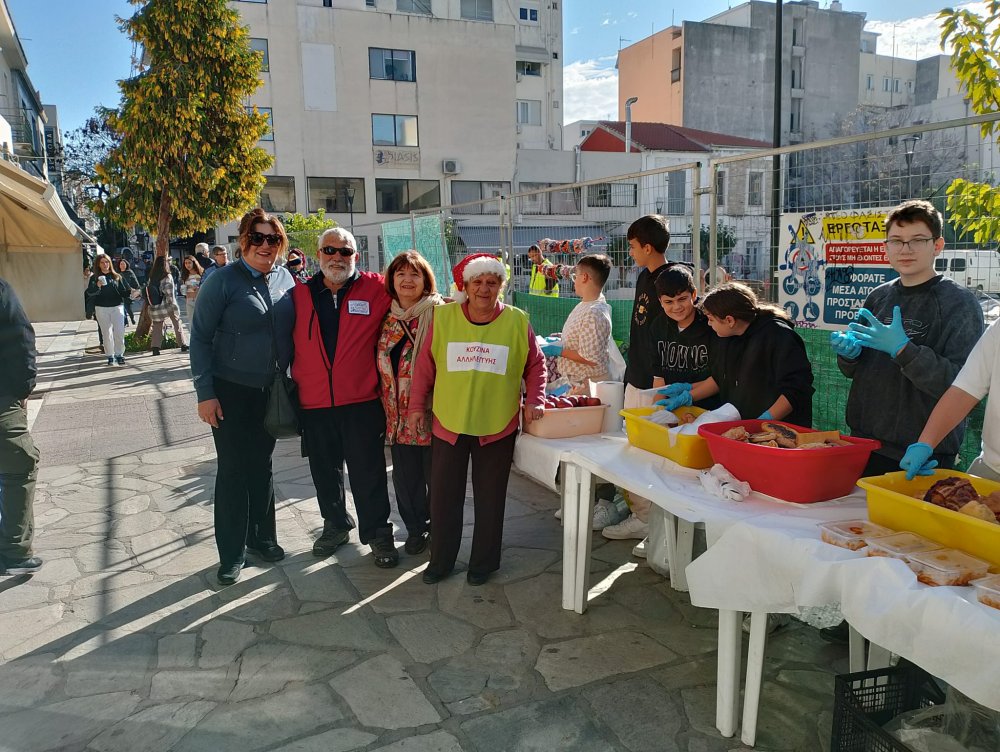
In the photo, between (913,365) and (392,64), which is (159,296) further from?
(392,64)

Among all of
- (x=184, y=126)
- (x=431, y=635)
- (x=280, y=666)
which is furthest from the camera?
(x=184, y=126)

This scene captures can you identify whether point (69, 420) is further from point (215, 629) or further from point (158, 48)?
point (158, 48)

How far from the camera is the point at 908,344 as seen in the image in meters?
2.79

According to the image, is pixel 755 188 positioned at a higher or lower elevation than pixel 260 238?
higher

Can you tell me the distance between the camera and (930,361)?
9.12 ft

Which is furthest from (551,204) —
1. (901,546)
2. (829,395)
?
(901,546)

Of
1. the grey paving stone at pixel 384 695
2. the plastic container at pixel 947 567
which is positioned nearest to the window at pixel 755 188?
the plastic container at pixel 947 567

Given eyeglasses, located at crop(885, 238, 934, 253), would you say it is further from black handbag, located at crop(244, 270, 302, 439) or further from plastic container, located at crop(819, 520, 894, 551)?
black handbag, located at crop(244, 270, 302, 439)

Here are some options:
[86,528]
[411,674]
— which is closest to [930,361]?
[411,674]

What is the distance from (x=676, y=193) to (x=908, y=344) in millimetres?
3372

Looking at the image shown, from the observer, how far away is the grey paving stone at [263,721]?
2.83 metres

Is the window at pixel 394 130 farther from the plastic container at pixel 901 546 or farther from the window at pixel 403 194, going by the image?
the plastic container at pixel 901 546

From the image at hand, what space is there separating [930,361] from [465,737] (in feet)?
7.18

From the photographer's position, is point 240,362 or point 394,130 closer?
point 240,362
